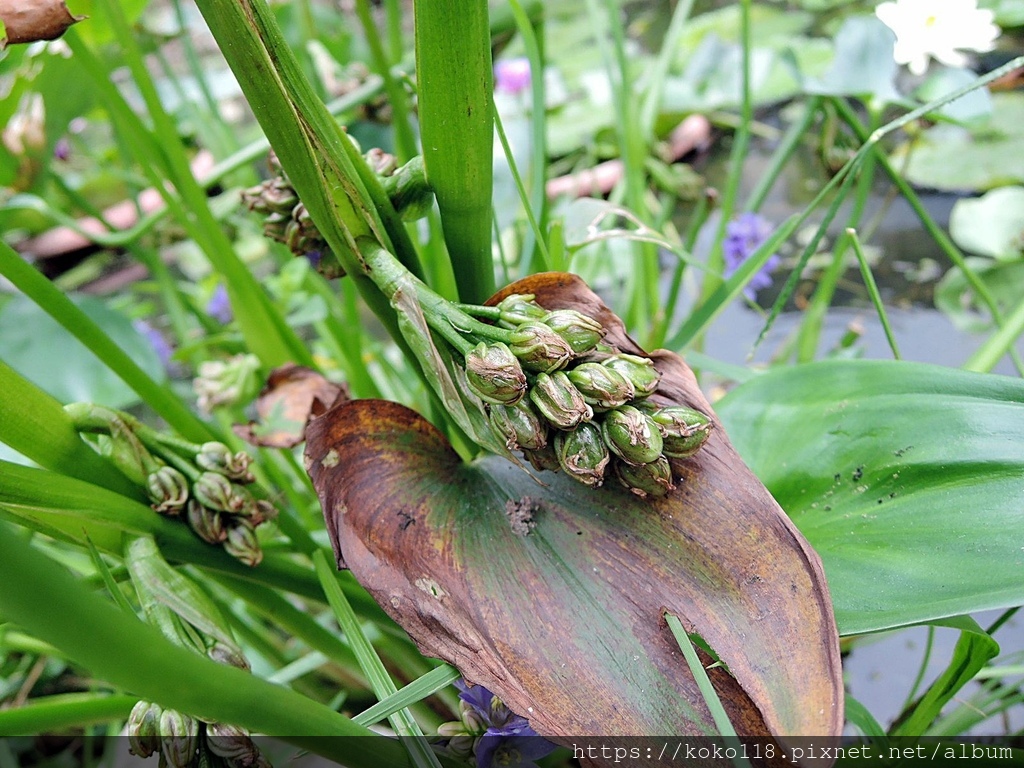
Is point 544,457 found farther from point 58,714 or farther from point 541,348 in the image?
point 58,714

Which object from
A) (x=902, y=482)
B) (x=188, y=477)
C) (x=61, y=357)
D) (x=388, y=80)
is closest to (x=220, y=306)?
(x=61, y=357)

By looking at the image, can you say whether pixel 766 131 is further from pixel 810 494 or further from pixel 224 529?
pixel 224 529

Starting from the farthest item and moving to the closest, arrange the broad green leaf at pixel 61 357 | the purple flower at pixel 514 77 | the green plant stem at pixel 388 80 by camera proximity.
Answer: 1. the purple flower at pixel 514 77
2. the broad green leaf at pixel 61 357
3. the green plant stem at pixel 388 80

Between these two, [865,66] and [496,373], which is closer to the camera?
[496,373]

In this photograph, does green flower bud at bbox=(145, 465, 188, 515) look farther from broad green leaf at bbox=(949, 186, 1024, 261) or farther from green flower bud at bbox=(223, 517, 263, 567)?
broad green leaf at bbox=(949, 186, 1024, 261)

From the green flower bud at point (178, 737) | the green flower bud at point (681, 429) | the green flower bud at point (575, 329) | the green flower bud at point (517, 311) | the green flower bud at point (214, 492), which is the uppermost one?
the green flower bud at point (517, 311)

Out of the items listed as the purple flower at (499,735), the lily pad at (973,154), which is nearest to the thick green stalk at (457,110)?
the purple flower at (499,735)

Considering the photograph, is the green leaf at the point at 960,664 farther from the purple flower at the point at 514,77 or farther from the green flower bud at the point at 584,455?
the purple flower at the point at 514,77
